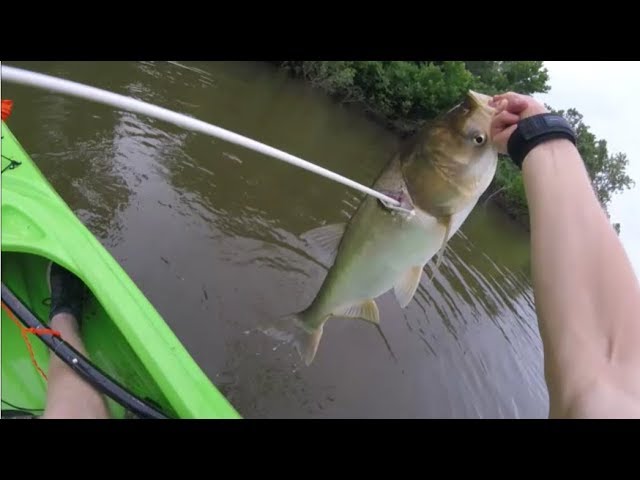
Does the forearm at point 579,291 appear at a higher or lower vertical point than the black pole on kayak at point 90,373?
higher

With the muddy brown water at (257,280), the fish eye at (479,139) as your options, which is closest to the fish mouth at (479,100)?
the fish eye at (479,139)

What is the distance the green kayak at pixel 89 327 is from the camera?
7.30 feet

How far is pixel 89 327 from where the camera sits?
2969 millimetres

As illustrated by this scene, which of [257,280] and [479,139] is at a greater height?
[479,139]

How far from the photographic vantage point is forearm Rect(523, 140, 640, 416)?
3.15 ft

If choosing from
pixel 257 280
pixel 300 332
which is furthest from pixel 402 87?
pixel 300 332

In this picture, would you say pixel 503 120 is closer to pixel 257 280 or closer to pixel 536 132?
pixel 536 132

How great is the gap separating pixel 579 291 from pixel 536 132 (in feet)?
2.05

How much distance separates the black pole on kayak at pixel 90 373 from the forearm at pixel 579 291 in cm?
163

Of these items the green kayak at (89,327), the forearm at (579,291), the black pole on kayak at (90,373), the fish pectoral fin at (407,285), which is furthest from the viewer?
the fish pectoral fin at (407,285)

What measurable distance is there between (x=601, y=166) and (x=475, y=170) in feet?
97.0

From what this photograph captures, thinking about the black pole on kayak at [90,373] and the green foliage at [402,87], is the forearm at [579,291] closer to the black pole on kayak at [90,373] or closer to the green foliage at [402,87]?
the black pole on kayak at [90,373]
